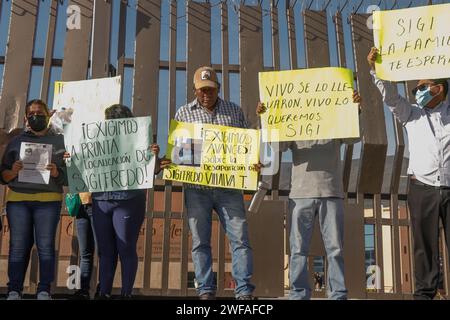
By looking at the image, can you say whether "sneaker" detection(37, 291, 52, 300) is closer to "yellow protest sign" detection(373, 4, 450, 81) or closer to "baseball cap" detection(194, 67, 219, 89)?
"baseball cap" detection(194, 67, 219, 89)

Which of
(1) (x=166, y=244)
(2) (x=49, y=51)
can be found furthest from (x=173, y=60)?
(1) (x=166, y=244)

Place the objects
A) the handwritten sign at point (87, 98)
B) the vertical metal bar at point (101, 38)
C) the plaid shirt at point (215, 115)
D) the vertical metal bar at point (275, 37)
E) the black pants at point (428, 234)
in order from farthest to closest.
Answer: the vertical metal bar at point (275, 37)
the vertical metal bar at point (101, 38)
the handwritten sign at point (87, 98)
the plaid shirt at point (215, 115)
the black pants at point (428, 234)

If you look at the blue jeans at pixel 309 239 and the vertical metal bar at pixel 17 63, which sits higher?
the vertical metal bar at pixel 17 63

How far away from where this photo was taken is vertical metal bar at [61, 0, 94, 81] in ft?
18.6

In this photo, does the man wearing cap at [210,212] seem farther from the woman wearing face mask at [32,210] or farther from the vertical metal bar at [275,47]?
the vertical metal bar at [275,47]

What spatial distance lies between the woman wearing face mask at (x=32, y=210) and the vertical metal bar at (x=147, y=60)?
5.59ft

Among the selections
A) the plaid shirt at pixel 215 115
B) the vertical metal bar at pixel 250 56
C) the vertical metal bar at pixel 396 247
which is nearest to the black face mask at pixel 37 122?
the plaid shirt at pixel 215 115

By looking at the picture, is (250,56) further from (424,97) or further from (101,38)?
(424,97)

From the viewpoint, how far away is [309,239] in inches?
147

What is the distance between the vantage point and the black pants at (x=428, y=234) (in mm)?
3461

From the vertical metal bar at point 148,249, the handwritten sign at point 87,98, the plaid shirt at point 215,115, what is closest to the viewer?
the plaid shirt at point 215,115
